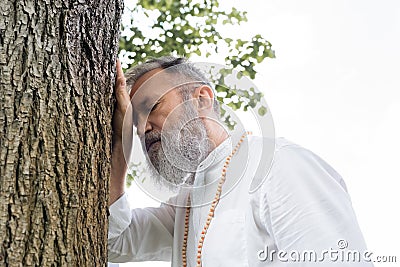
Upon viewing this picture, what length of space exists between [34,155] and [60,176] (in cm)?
7

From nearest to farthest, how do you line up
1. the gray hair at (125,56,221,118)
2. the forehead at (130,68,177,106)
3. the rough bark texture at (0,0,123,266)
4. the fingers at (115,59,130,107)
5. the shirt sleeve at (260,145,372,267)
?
the rough bark texture at (0,0,123,266), the shirt sleeve at (260,145,372,267), the fingers at (115,59,130,107), the forehead at (130,68,177,106), the gray hair at (125,56,221,118)

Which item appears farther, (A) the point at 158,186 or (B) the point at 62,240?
(A) the point at 158,186

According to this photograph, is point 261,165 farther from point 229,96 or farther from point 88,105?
point 229,96

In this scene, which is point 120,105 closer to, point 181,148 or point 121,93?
point 121,93

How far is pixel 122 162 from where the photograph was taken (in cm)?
175

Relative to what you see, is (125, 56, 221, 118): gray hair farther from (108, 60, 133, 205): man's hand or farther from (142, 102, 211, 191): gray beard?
(108, 60, 133, 205): man's hand

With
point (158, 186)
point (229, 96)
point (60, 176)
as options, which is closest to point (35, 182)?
point (60, 176)

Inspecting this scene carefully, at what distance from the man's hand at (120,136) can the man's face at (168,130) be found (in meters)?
0.19

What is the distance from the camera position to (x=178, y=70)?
218cm

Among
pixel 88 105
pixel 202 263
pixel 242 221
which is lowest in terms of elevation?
pixel 202 263

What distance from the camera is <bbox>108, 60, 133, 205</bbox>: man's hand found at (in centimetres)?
155

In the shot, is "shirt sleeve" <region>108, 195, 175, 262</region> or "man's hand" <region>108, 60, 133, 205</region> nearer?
"man's hand" <region>108, 60, 133, 205</region>

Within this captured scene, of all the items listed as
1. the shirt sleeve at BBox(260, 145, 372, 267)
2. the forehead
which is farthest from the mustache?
the shirt sleeve at BBox(260, 145, 372, 267)

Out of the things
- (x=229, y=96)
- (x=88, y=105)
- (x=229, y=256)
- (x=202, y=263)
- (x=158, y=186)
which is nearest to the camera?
(x=88, y=105)
